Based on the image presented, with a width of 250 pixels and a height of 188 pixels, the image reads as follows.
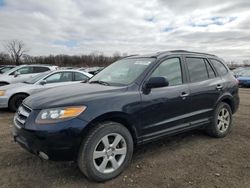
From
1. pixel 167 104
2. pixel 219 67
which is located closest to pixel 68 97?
pixel 167 104

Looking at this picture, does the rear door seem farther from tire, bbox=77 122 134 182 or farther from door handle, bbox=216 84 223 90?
tire, bbox=77 122 134 182

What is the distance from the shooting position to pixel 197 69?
459 cm

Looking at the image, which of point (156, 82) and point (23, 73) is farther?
point (23, 73)

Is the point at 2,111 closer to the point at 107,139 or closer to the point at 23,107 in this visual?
the point at 23,107

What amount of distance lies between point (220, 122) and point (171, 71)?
1711 mm

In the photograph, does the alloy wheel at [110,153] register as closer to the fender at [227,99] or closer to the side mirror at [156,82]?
the side mirror at [156,82]

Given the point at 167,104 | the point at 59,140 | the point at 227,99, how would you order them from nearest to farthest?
the point at 59,140, the point at 167,104, the point at 227,99

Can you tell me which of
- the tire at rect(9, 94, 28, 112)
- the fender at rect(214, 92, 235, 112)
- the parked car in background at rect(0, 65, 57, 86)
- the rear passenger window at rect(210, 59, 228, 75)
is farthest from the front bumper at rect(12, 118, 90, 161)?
the parked car in background at rect(0, 65, 57, 86)

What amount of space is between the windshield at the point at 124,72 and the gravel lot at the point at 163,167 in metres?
1.30

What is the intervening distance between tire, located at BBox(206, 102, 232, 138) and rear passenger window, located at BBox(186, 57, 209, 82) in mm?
739

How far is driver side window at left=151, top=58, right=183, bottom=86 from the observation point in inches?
155

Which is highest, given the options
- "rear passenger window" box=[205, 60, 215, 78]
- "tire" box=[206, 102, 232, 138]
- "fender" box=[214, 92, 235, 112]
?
"rear passenger window" box=[205, 60, 215, 78]

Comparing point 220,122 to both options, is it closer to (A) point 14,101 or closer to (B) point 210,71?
(B) point 210,71

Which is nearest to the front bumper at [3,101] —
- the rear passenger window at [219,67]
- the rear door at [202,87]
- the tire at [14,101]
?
the tire at [14,101]
